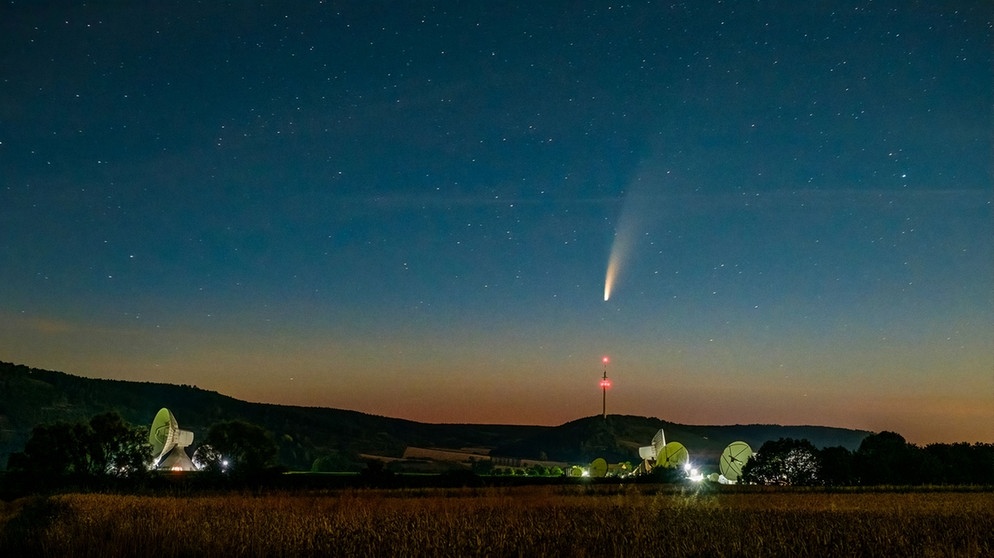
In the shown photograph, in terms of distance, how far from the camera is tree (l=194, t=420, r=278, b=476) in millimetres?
91562

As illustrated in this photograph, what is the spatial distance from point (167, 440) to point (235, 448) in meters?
→ 7.55

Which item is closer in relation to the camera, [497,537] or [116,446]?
[497,537]

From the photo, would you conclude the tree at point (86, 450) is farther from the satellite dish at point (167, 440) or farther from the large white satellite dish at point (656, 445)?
Result: the large white satellite dish at point (656, 445)

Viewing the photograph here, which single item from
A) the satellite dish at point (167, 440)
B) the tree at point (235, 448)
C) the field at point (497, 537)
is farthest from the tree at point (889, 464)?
the satellite dish at point (167, 440)

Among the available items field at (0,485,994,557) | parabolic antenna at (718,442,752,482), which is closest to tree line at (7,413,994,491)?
parabolic antenna at (718,442,752,482)

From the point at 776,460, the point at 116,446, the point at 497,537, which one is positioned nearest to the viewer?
the point at 497,537

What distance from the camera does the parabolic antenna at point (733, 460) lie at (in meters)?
91.9

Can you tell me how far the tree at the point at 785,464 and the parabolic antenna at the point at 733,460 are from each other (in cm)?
820

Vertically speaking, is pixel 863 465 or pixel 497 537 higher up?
pixel 863 465

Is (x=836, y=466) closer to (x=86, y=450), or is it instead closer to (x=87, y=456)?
(x=87, y=456)

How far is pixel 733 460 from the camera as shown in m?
92.3

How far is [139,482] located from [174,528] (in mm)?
45867

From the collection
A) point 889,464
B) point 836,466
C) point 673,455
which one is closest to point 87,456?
point 673,455

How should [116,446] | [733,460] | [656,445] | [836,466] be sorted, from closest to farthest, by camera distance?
[836,466] → [116,446] → [733,460] → [656,445]
